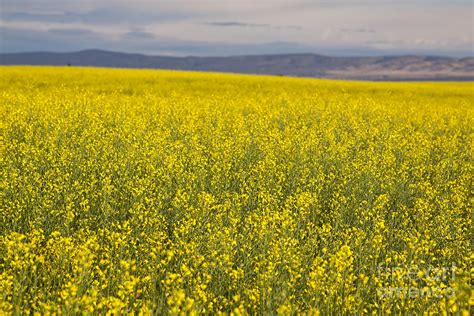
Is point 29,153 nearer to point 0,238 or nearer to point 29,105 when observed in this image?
point 0,238

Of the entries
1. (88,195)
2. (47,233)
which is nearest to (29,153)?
(88,195)

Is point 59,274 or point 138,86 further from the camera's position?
point 138,86

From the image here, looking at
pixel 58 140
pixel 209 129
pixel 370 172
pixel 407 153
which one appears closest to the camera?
pixel 370 172

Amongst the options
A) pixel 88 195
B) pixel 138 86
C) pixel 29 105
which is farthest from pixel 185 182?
pixel 138 86

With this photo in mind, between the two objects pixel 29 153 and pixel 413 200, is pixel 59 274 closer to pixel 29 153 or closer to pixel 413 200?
pixel 29 153

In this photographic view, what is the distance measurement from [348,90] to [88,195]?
87.7 ft

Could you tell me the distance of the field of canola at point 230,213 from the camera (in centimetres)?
509

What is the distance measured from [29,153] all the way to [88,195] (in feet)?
10.8

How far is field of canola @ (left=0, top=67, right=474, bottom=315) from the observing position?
509 cm

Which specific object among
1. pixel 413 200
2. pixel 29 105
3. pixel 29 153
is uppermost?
pixel 29 105

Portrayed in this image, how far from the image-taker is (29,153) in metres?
10.3

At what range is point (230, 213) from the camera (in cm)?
705

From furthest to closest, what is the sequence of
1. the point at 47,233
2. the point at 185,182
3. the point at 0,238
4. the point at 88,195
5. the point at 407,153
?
the point at 407,153
the point at 185,182
the point at 88,195
the point at 47,233
the point at 0,238

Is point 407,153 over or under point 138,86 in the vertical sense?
under
